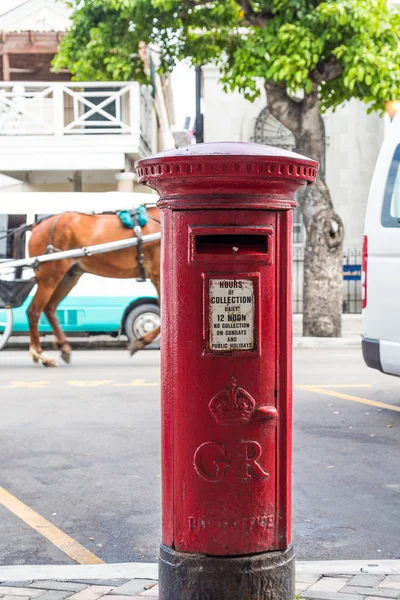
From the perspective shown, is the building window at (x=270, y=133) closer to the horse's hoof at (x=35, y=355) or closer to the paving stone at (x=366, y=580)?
the horse's hoof at (x=35, y=355)

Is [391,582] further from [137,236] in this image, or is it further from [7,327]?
[7,327]

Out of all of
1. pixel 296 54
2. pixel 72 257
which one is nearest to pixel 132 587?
pixel 72 257

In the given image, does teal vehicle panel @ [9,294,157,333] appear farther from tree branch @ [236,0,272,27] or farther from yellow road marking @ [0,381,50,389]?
tree branch @ [236,0,272,27]

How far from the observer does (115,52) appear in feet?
51.6

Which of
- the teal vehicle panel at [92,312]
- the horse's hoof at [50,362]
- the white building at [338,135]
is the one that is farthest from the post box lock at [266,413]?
the white building at [338,135]

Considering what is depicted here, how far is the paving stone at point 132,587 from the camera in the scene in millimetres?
3271

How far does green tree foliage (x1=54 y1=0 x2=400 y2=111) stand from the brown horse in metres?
3.71

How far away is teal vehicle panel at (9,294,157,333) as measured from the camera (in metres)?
13.0

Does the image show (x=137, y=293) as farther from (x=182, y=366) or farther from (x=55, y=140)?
(x=182, y=366)

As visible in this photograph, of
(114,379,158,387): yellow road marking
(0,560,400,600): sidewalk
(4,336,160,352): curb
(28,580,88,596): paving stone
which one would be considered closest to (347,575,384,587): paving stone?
(0,560,400,600): sidewalk

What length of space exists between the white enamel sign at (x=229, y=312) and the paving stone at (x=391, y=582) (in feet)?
3.76

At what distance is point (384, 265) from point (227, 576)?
4.02m

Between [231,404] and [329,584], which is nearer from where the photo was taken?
[231,404]

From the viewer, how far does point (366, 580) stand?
338 cm
